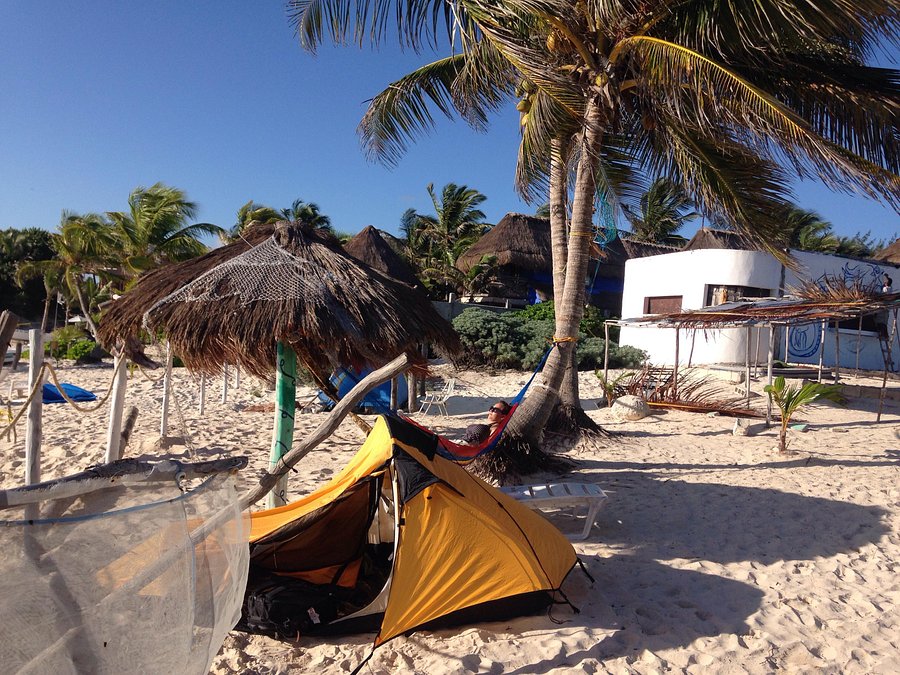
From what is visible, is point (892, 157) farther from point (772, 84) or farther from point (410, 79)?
point (410, 79)

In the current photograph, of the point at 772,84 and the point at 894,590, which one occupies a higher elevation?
the point at 772,84

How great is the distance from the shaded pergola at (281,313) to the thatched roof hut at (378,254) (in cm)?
621

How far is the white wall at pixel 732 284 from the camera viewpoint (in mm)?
14930

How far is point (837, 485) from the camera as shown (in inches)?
242

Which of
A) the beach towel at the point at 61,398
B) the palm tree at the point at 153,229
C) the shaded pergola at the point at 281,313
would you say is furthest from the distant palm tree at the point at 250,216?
the shaded pergola at the point at 281,313

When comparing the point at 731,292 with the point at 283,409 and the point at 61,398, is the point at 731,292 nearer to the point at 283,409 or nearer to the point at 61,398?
the point at 283,409

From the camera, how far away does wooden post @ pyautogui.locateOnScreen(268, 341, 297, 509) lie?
4.84 metres

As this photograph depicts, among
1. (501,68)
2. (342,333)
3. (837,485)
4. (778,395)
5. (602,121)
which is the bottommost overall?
(837,485)

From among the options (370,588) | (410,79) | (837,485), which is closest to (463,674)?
(370,588)

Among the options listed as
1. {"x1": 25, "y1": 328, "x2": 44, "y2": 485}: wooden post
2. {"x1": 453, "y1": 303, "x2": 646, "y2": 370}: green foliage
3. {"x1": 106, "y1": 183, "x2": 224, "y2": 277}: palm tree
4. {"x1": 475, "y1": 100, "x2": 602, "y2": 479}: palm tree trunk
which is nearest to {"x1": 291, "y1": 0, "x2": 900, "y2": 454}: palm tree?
{"x1": 475, "y1": 100, "x2": 602, "y2": 479}: palm tree trunk

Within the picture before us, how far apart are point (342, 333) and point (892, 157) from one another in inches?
197

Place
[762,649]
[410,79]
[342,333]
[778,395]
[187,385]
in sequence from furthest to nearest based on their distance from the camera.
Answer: [187,385]
[410,79]
[778,395]
[342,333]
[762,649]

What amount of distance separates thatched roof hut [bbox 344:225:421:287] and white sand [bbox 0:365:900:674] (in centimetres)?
383

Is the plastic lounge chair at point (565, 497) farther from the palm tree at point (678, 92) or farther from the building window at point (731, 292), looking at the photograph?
→ the building window at point (731, 292)
